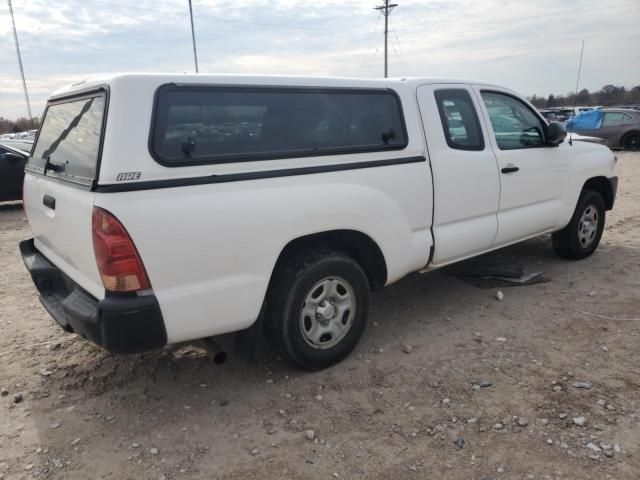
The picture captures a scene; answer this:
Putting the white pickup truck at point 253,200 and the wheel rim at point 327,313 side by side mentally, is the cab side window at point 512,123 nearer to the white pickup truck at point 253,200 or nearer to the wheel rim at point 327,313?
the white pickup truck at point 253,200

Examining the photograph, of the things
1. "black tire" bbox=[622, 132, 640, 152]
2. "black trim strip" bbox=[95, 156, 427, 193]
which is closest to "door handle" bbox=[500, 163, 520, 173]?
"black trim strip" bbox=[95, 156, 427, 193]

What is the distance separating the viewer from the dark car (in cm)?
945

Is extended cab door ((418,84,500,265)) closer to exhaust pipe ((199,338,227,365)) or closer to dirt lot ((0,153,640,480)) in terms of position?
dirt lot ((0,153,640,480))

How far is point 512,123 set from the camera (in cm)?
472

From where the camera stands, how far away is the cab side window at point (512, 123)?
451 centimetres

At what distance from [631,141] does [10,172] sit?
18.4 m

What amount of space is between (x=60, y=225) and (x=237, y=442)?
1.59m

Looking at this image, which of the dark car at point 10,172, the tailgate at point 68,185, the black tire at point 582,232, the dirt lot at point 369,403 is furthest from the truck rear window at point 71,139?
the dark car at point 10,172

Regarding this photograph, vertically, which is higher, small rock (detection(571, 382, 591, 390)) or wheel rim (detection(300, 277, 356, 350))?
wheel rim (detection(300, 277, 356, 350))

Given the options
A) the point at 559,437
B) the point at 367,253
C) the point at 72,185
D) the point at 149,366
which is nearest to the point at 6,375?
the point at 149,366

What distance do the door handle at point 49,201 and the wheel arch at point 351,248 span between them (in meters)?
1.35

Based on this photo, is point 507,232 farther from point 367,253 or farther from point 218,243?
point 218,243

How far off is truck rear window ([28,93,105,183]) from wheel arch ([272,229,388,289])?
120 centimetres

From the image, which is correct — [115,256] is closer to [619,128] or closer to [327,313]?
[327,313]
